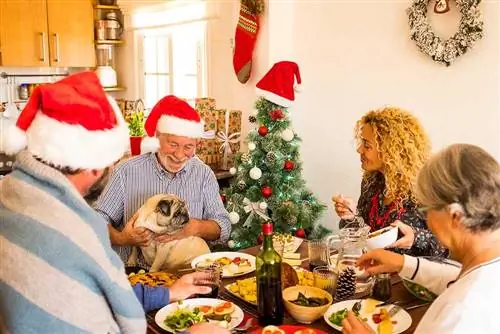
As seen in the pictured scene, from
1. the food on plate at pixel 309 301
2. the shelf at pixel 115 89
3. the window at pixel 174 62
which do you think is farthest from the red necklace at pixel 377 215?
the shelf at pixel 115 89

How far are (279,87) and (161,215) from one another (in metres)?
1.52

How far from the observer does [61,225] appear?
1.09 m

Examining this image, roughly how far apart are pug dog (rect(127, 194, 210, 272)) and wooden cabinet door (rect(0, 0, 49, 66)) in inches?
118

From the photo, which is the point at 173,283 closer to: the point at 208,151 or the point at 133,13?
the point at 208,151

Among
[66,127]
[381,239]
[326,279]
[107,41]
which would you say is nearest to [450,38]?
[381,239]

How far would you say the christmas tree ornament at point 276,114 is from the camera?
3340 mm

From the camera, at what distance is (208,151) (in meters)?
3.81

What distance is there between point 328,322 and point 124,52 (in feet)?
14.0

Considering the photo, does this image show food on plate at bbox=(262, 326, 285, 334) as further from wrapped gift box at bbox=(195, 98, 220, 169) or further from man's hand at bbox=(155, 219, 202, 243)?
wrapped gift box at bbox=(195, 98, 220, 169)

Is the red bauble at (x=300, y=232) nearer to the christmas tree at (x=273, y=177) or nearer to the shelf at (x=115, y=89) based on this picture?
the christmas tree at (x=273, y=177)

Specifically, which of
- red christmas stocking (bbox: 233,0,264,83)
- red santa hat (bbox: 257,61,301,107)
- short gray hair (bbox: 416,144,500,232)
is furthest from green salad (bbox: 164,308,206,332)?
red christmas stocking (bbox: 233,0,264,83)

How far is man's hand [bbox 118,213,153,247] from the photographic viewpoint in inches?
81.8

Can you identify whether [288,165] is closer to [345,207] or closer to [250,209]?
[250,209]

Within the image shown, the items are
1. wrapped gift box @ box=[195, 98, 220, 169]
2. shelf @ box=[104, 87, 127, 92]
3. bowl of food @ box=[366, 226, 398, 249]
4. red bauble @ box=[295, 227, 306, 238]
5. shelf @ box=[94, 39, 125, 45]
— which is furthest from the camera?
shelf @ box=[104, 87, 127, 92]
